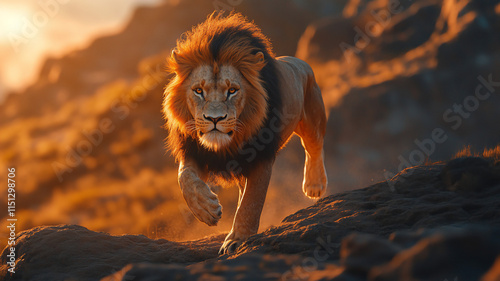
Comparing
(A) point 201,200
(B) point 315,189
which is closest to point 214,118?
(A) point 201,200

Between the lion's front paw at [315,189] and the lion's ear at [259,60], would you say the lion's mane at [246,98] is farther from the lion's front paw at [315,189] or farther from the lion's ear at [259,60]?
the lion's front paw at [315,189]

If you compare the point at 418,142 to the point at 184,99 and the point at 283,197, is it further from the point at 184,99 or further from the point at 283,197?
the point at 184,99

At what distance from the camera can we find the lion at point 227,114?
4.36 metres

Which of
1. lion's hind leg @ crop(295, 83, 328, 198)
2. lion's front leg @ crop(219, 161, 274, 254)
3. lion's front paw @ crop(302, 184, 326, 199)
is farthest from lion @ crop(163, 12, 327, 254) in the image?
lion's front paw @ crop(302, 184, 326, 199)

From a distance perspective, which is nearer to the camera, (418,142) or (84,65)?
(418,142)

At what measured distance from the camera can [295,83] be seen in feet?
→ 18.5

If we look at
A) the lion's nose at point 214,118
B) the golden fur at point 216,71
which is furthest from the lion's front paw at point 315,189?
the lion's nose at point 214,118

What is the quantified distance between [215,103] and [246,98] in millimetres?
364

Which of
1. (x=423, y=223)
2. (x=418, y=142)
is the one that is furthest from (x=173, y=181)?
(x=423, y=223)

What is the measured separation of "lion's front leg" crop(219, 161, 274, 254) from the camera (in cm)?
436

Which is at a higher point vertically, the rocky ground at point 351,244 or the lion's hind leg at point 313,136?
the lion's hind leg at point 313,136

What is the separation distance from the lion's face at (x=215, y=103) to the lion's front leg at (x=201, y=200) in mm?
381

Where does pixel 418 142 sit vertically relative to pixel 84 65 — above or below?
below

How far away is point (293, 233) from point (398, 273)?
1.59 m
